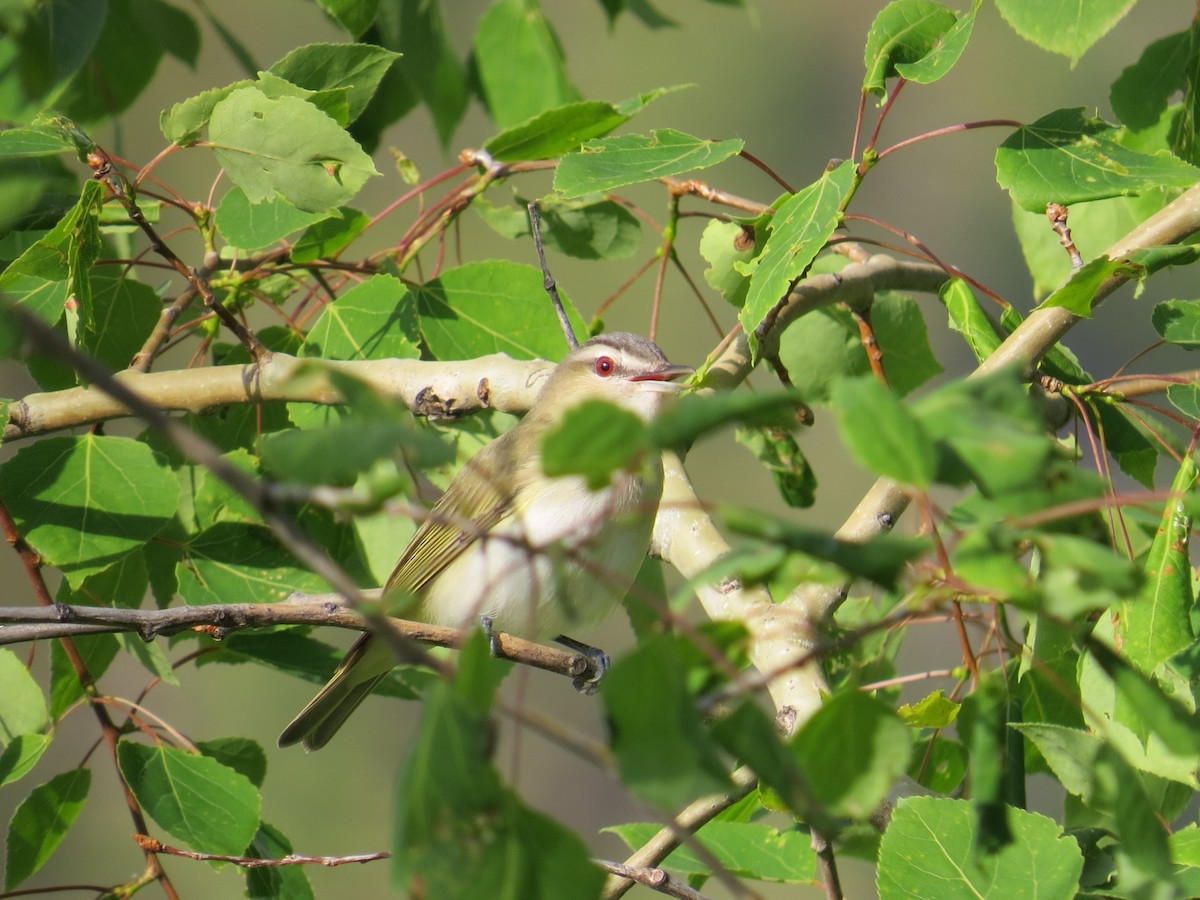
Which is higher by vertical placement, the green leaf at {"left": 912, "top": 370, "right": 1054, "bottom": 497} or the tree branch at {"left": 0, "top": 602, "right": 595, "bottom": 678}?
the green leaf at {"left": 912, "top": 370, "right": 1054, "bottom": 497}

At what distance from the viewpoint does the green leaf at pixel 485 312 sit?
2791 millimetres

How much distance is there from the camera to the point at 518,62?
3.36 meters

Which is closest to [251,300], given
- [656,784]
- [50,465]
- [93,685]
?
[50,465]

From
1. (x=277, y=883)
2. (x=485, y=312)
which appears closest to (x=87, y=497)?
(x=277, y=883)

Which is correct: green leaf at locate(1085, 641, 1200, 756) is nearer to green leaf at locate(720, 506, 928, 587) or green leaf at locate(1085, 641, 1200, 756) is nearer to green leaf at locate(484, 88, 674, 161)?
green leaf at locate(720, 506, 928, 587)

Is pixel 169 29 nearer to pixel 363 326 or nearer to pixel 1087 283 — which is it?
pixel 363 326

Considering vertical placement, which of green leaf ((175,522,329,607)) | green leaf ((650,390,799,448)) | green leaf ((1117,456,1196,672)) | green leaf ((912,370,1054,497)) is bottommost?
green leaf ((175,522,329,607))

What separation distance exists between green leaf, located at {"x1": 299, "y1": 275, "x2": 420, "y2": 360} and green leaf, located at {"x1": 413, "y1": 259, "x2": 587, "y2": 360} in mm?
109

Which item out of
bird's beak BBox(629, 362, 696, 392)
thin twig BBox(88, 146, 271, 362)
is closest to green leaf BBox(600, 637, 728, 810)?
thin twig BBox(88, 146, 271, 362)

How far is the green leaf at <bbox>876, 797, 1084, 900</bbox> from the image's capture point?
169cm

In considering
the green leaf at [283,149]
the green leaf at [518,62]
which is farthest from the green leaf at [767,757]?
the green leaf at [518,62]

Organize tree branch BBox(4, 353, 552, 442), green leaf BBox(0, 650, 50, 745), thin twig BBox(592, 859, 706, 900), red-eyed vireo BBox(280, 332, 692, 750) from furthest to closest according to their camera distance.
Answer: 1. red-eyed vireo BBox(280, 332, 692, 750)
2. tree branch BBox(4, 353, 552, 442)
3. green leaf BBox(0, 650, 50, 745)
4. thin twig BBox(592, 859, 706, 900)

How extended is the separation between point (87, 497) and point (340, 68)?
1007 millimetres

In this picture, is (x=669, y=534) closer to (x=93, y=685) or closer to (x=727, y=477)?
(x=93, y=685)
